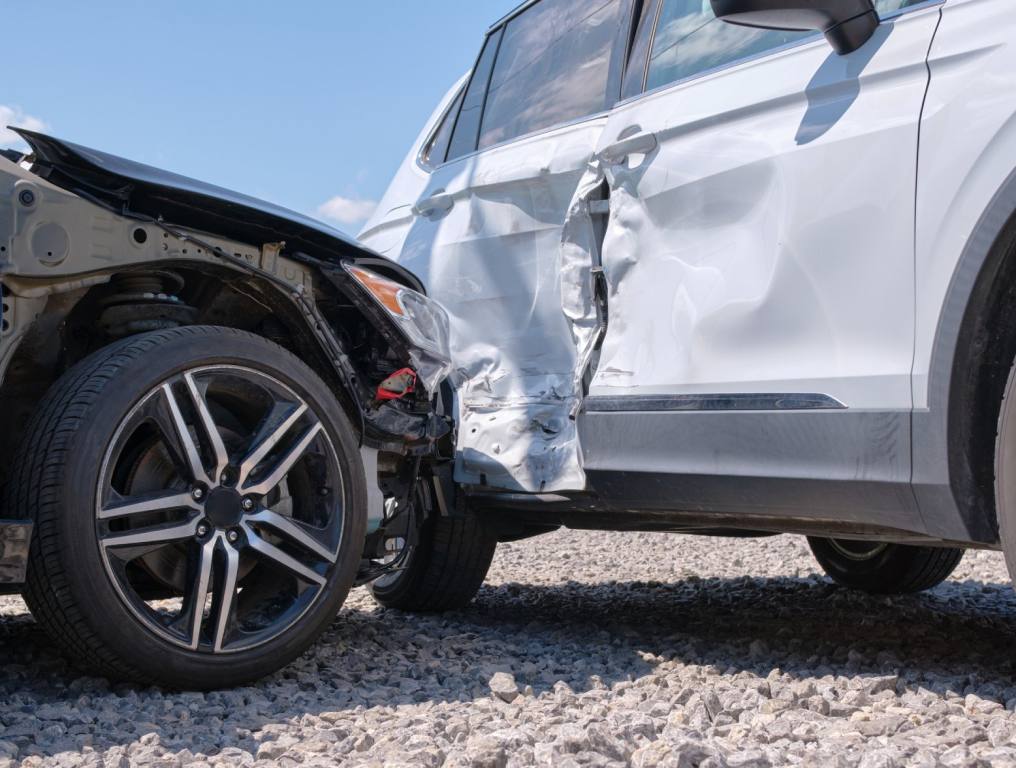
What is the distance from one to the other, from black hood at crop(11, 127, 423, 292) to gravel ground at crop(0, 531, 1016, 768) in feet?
3.75

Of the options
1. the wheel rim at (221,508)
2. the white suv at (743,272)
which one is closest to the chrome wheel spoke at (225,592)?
the wheel rim at (221,508)

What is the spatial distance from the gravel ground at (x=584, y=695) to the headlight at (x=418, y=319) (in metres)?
0.83

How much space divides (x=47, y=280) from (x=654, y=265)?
5.00 ft

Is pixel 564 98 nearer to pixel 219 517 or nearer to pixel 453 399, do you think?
pixel 453 399

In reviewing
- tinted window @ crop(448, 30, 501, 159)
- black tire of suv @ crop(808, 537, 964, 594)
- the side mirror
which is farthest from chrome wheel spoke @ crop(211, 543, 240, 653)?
black tire of suv @ crop(808, 537, 964, 594)

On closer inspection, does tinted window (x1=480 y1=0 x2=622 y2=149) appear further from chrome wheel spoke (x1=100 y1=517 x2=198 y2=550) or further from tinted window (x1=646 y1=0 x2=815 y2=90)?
chrome wheel spoke (x1=100 y1=517 x2=198 y2=550)

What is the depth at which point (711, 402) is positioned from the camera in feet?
9.02

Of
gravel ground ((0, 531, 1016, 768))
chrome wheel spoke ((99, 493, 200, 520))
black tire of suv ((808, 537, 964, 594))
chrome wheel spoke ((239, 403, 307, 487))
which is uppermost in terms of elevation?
chrome wheel spoke ((239, 403, 307, 487))

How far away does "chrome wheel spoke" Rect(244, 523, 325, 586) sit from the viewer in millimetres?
2727

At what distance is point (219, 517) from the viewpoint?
268cm

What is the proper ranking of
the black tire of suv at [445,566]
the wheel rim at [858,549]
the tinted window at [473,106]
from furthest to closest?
the wheel rim at [858,549], the tinted window at [473,106], the black tire of suv at [445,566]

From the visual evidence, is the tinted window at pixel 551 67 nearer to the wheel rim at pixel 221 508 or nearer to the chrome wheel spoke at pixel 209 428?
the wheel rim at pixel 221 508

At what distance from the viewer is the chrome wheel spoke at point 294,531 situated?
2750mm

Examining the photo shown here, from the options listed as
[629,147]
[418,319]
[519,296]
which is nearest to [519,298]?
[519,296]
